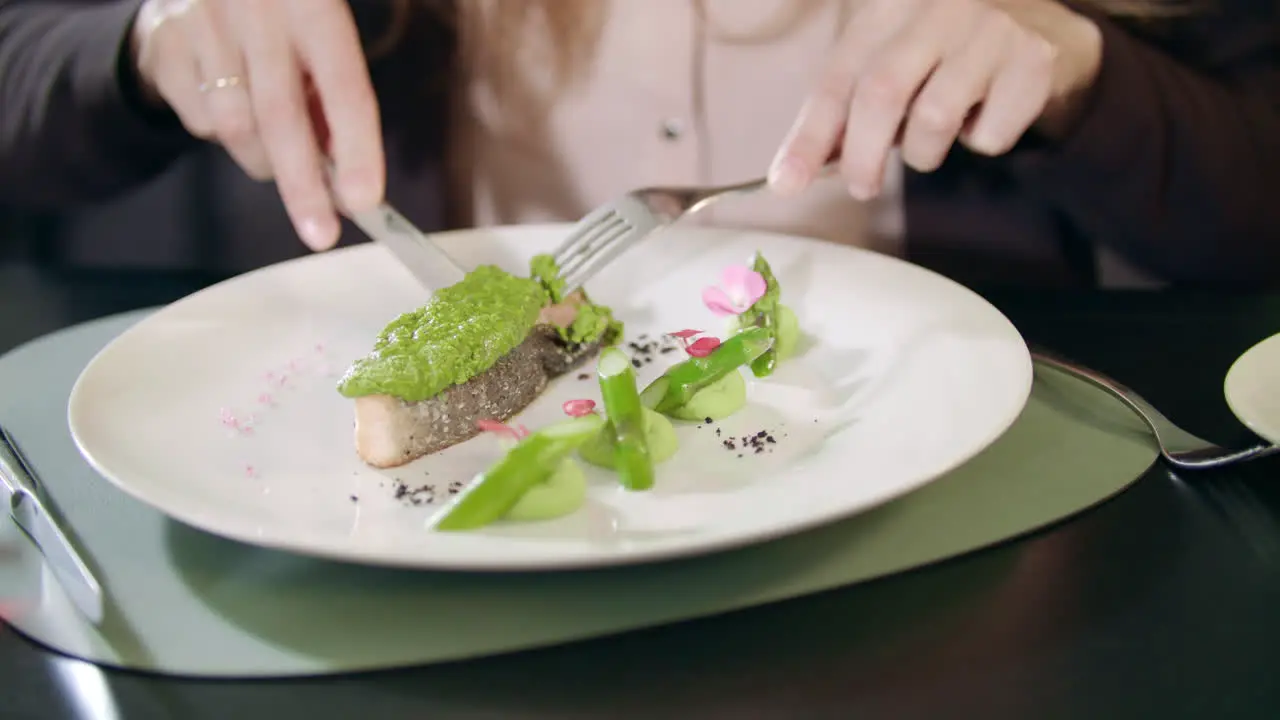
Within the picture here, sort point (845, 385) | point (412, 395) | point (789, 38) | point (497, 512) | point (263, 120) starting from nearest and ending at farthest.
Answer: point (497, 512)
point (412, 395)
point (845, 385)
point (263, 120)
point (789, 38)

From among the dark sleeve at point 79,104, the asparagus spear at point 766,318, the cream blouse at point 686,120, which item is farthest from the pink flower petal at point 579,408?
the dark sleeve at point 79,104

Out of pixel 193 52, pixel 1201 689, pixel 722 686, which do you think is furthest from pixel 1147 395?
pixel 193 52

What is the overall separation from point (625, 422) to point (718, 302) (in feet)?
0.97

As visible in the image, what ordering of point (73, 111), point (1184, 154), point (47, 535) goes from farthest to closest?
1. point (73, 111)
2. point (1184, 154)
3. point (47, 535)

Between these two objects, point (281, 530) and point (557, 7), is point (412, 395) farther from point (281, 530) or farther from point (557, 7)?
point (557, 7)

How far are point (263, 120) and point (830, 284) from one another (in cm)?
61

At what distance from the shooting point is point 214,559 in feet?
2.31

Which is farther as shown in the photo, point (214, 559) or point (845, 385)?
point (845, 385)

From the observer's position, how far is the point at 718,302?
1026 millimetres

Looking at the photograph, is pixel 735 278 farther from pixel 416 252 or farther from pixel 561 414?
pixel 416 252

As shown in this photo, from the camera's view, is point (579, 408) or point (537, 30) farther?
point (537, 30)

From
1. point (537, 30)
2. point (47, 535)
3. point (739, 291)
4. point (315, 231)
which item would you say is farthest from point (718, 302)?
point (537, 30)

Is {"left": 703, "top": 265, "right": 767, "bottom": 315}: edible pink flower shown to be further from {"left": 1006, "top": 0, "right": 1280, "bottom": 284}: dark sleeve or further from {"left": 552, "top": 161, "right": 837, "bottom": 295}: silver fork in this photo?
{"left": 1006, "top": 0, "right": 1280, "bottom": 284}: dark sleeve

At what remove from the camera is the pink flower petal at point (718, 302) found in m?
1.02
